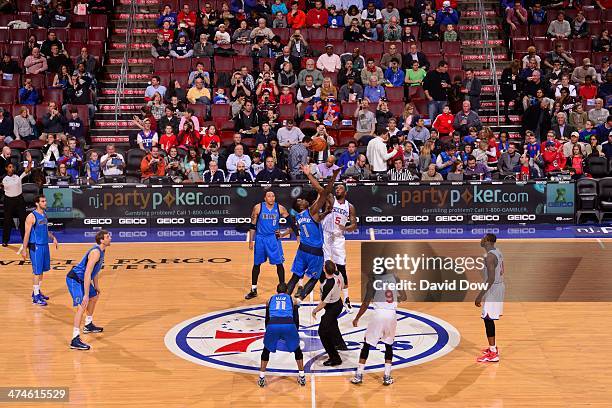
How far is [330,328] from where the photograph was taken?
44.6 ft

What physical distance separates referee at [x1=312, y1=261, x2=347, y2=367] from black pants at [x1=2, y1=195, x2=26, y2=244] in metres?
→ 11.4

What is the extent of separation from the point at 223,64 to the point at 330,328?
16.7 m

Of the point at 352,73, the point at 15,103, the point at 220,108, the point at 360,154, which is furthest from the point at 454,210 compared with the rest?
the point at 15,103

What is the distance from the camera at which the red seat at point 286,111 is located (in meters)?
26.9

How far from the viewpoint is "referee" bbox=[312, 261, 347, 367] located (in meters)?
13.3

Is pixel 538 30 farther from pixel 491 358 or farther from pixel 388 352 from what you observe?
pixel 388 352

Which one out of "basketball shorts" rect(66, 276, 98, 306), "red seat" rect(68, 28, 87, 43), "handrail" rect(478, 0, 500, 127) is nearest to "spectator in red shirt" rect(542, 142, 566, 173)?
"handrail" rect(478, 0, 500, 127)

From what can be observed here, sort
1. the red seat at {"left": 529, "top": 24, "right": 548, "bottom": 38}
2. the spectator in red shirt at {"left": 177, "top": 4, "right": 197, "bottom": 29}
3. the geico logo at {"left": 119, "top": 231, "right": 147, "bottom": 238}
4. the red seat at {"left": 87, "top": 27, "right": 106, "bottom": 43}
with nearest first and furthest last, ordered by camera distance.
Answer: the geico logo at {"left": 119, "top": 231, "right": 147, "bottom": 238}
the spectator in red shirt at {"left": 177, "top": 4, "right": 197, "bottom": 29}
the red seat at {"left": 87, "top": 27, "right": 106, "bottom": 43}
the red seat at {"left": 529, "top": 24, "right": 548, "bottom": 38}

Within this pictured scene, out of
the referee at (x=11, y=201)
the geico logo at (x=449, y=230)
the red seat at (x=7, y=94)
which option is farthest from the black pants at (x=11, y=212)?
the geico logo at (x=449, y=230)

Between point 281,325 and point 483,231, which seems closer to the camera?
point 281,325

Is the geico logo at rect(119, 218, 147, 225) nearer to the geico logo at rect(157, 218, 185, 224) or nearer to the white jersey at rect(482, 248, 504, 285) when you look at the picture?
the geico logo at rect(157, 218, 185, 224)

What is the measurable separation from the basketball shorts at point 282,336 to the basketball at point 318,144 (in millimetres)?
12487

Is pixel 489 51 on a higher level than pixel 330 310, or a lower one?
higher

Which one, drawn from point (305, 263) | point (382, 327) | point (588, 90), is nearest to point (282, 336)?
point (382, 327)
